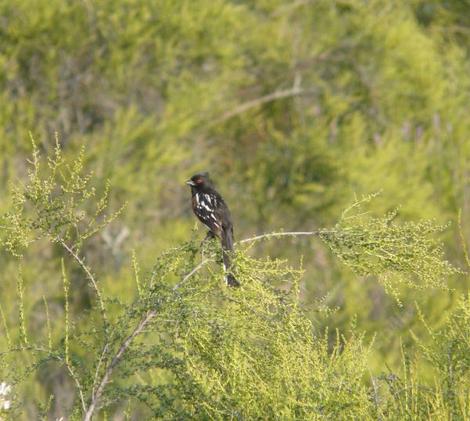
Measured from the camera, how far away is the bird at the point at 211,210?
23.5ft

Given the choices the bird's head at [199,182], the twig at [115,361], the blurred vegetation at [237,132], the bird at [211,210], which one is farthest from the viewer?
the blurred vegetation at [237,132]

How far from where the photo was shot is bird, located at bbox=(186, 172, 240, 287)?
7.17 metres

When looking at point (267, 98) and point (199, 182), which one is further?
point (267, 98)

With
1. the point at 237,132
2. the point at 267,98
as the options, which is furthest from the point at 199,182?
the point at 237,132

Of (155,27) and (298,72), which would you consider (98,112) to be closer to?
(155,27)

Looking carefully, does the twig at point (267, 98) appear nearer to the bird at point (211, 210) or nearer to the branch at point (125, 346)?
the bird at point (211, 210)

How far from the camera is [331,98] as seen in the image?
2248 centimetres

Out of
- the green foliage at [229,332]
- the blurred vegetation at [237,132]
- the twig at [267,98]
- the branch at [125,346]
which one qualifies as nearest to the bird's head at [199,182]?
the green foliage at [229,332]

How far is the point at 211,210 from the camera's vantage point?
7.93 m

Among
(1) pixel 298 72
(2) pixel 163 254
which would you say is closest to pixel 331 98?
(1) pixel 298 72

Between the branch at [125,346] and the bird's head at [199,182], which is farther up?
the branch at [125,346]

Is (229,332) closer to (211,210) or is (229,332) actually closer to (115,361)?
(115,361)

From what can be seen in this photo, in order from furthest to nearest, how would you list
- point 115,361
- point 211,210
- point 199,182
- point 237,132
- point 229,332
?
point 237,132
point 199,182
point 211,210
point 115,361
point 229,332

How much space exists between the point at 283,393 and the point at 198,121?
1588 cm
